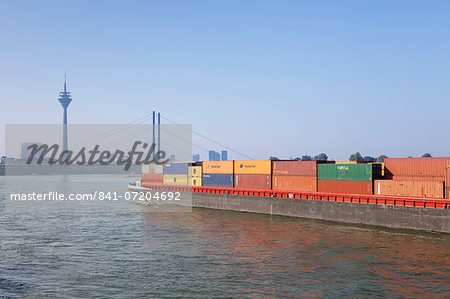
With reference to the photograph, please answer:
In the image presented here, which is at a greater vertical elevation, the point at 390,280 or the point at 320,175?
the point at 320,175

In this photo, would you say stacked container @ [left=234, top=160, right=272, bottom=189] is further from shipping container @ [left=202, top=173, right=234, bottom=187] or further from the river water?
the river water

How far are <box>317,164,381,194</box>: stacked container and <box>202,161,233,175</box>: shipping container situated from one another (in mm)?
16554

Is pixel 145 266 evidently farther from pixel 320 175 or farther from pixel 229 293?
pixel 320 175

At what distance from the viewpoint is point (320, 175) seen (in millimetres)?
51000

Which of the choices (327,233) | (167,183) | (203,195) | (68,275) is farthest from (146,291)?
(167,183)

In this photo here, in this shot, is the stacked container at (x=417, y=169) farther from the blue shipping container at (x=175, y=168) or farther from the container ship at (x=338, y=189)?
the blue shipping container at (x=175, y=168)

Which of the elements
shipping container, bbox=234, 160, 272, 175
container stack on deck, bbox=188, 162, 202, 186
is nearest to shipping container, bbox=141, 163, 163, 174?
container stack on deck, bbox=188, 162, 202, 186

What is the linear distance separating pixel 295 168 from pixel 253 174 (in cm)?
763

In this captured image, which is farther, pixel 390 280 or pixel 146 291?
pixel 390 280

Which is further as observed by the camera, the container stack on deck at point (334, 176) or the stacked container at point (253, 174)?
the stacked container at point (253, 174)

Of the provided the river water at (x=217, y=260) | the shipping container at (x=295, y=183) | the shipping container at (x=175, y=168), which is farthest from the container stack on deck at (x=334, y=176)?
the river water at (x=217, y=260)

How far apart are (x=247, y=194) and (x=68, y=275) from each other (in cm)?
3578

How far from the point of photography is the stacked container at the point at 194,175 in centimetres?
6891

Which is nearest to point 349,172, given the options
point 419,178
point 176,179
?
point 419,178
